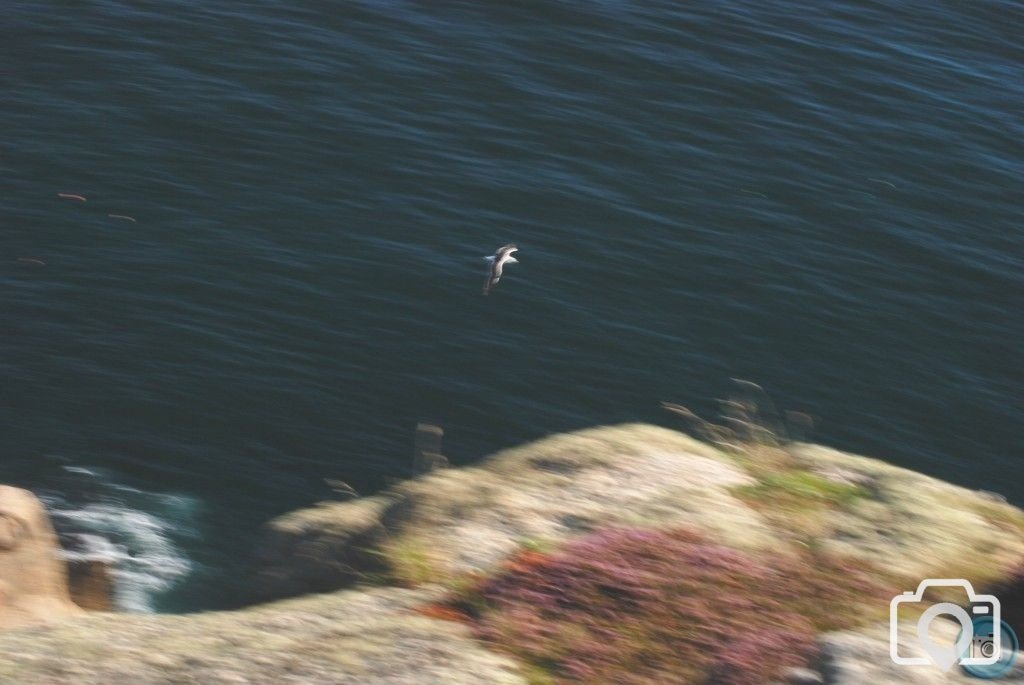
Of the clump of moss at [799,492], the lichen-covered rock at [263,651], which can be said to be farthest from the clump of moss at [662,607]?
the clump of moss at [799,492]

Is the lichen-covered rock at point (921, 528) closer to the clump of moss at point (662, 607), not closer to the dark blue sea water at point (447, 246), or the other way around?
the clump of moss at point (662, 607)

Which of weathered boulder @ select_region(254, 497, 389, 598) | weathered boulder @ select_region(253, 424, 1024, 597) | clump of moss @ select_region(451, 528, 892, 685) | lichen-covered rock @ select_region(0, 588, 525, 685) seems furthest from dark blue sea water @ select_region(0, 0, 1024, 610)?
clump of moss @ select_region(451, 528, 892, 685)

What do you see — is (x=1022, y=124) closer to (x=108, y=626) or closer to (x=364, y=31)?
(x=364, y=31)

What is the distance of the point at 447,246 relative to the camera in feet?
102

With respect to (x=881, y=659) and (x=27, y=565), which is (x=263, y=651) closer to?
(x=881, y=659)

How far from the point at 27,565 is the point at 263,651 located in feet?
30.0

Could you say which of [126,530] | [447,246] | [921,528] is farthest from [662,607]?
[447,246]

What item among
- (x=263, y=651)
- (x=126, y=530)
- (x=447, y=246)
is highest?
(x=447, y=246)

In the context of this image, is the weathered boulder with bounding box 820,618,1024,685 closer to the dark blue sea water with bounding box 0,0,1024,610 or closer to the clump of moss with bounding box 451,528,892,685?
the clump of moss with bounding box 451,528,892,685

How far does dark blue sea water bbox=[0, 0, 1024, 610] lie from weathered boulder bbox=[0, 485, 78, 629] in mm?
2533

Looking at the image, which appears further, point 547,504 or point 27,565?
point 27,565

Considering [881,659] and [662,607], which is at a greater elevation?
[881,659]

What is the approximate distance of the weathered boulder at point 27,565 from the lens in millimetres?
16938

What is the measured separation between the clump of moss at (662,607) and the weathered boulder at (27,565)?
825 centimetres
